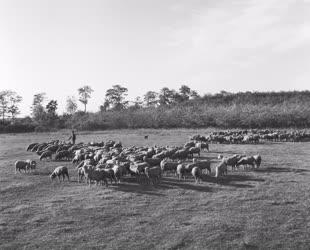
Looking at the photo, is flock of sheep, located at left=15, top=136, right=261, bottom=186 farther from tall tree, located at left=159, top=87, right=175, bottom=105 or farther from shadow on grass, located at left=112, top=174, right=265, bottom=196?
tall tree, located at left=159, top=87, right=175, bottom=105

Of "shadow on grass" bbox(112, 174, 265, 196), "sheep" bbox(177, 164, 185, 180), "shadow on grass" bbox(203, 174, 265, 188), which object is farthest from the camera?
"sheep" bbox(177, 164, 185, 180)

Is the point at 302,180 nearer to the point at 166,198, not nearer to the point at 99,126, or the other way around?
the point at 166,198

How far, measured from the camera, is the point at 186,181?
76.4 feet

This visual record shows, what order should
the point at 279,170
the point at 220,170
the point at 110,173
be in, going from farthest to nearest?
the point at 279,170, the point at 220,170, the point at 110,173

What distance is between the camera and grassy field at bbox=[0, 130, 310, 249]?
14.6 meters

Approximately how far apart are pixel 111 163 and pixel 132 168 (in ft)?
5.41

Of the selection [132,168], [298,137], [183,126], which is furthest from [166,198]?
[183,126]

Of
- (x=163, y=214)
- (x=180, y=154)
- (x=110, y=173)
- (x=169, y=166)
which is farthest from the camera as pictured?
(x=180, y=154)

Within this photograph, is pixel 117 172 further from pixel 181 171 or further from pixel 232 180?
pixel 232 180

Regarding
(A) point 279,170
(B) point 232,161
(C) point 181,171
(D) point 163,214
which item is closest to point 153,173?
(C) point 181,171

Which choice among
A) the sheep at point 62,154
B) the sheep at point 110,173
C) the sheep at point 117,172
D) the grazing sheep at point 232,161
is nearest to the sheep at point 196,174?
the grazing sheep at point 232,161

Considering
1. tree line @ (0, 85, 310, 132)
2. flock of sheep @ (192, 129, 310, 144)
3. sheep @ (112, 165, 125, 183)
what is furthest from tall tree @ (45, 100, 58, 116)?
sheep @ (112, 165, 125, 183)

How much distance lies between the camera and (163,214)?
56.5 feet

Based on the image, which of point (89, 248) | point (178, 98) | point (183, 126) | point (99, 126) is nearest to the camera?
point (89, 248)
